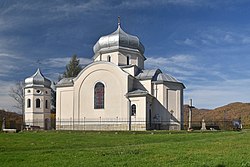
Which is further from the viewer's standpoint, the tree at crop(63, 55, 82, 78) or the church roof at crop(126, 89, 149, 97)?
the tree at crop(63, 55, 82, 78)

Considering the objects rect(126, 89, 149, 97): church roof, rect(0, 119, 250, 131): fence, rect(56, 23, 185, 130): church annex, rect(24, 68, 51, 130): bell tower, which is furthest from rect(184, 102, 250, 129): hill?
rect(24, 68, 51, 130): bell tower

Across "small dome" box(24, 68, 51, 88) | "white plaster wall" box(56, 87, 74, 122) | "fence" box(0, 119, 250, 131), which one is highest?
"small dome" box(24, 68, 51, 88)

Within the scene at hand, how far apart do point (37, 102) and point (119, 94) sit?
50.5 feet

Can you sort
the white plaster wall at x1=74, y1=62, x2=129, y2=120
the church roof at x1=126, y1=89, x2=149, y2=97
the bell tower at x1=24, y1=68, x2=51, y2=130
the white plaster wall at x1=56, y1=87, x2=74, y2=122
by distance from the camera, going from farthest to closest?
1. the bell tower at x1=24, y1=68, x2=51, y2=130
2. the white plaster wall at x1=56, y1=87, x2=74, y2=122
3. the white plaster wall at x1=74, y1=62, x2=129, y2=120
4. the church roof at x1=126, y1=89, x2=149, y2=97

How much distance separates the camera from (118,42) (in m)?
47.7

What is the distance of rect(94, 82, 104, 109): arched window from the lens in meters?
45.4

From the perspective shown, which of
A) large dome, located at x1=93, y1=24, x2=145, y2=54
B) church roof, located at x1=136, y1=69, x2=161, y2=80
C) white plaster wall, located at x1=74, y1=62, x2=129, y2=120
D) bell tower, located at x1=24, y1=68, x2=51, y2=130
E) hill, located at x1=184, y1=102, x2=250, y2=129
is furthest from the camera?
hill, located at x1=184, y1=102, x2=250, y2=129

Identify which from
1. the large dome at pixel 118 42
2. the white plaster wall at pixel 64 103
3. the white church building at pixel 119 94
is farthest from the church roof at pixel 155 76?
the white plaster wall at pixel 64 103

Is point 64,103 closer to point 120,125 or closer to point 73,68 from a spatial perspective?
point 120,125

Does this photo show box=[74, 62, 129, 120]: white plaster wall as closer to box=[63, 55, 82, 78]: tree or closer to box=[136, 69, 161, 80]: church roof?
box=[136, 69, 161, 80]: church roof

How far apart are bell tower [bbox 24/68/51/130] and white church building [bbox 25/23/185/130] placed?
19.7 feet

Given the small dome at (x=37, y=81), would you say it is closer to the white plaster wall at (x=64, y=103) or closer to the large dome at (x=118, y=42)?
the white plaster wall at (x=64, y=103)

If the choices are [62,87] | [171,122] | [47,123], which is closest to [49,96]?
[47,123]

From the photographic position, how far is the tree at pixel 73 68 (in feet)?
213
